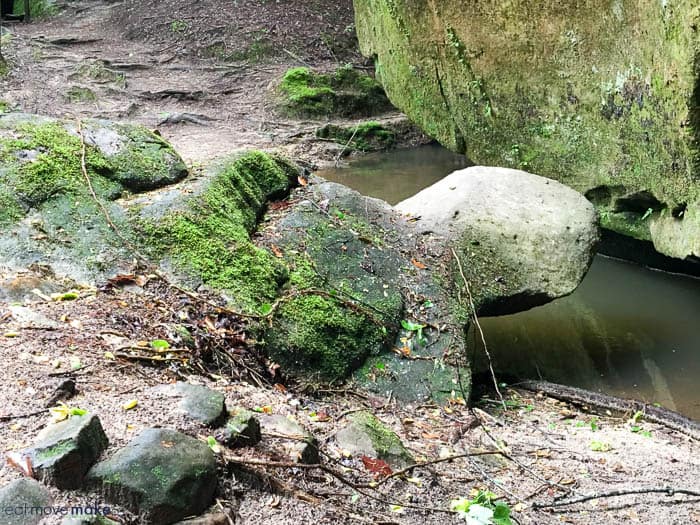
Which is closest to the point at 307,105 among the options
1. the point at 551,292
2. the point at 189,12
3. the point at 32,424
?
the point at 189,12

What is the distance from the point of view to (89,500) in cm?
206

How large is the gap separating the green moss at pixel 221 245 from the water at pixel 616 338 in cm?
224

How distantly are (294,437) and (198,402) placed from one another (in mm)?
409

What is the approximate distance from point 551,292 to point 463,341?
3.37 ft

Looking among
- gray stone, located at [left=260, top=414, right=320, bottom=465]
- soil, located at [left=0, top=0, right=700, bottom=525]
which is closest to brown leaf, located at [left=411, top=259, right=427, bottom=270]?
soil, located at [left=0, top=0, right=700, bottom=525]

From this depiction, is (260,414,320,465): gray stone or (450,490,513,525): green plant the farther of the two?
(260,414,320,465): gray stone

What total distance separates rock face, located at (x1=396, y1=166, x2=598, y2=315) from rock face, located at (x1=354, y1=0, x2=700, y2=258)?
104cm

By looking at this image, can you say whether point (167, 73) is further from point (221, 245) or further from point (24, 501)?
point (24, 501)

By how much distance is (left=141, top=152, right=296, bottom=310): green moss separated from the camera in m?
4.12

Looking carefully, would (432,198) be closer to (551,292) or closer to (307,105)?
(551,292)

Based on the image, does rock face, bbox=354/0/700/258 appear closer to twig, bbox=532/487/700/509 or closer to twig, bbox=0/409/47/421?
twig, bbox=532/487/700/509

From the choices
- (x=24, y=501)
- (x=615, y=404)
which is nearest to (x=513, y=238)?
(x=615, y=404)

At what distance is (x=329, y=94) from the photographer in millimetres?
13906

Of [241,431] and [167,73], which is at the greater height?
[241,431]
